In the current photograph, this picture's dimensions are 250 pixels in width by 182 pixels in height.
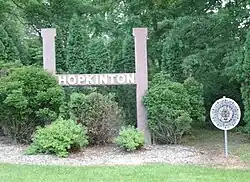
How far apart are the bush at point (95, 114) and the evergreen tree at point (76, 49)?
348cm

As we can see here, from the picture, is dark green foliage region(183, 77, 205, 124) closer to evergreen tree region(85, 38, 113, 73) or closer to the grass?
the grass

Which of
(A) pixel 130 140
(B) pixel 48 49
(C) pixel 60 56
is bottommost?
(A) pixel 130 140

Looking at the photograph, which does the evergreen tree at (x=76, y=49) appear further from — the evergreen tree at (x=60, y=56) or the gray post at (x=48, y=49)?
the gray post at (x=48, y=49)

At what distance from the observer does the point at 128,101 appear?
40.8ft

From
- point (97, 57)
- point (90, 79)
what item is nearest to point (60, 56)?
point (97, 57)

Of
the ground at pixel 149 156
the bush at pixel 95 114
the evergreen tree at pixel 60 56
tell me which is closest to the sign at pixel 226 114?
the ground at pixel 149 156

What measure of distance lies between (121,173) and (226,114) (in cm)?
275

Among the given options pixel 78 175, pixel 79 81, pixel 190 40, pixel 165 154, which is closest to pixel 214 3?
pixel 190 40

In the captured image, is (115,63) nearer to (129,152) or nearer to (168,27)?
(168,27)

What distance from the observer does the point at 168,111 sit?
9.66 m

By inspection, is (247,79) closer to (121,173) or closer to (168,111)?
(168,111)

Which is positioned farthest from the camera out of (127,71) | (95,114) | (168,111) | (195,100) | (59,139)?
(127,71)

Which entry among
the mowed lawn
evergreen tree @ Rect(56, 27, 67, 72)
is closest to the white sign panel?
the mowed lawn

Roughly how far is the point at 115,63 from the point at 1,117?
472 cm
